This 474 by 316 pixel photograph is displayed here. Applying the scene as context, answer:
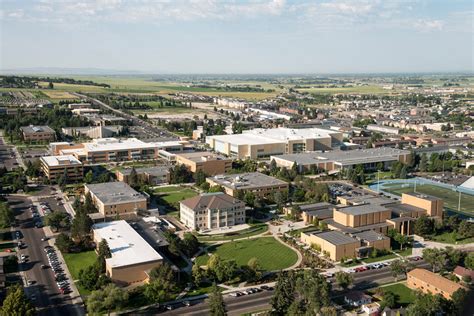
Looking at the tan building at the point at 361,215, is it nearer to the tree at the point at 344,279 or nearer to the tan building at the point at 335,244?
the tan building at the point at 335,244

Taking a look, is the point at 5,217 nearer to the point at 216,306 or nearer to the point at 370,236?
the point at 216,306

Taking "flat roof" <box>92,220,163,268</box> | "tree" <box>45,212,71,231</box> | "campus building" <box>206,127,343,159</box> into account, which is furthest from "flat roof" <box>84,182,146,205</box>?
"campus building" <box>206,127,343,159</box>

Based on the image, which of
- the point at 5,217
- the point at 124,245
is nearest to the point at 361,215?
the point at 124,245

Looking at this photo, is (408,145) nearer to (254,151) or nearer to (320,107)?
(254,151)

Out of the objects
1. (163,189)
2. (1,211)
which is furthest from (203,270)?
(163,189)

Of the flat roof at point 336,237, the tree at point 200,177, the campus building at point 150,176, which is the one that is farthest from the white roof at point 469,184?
the campus building at point 150,176

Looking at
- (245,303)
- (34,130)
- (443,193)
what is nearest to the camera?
(245,303)
